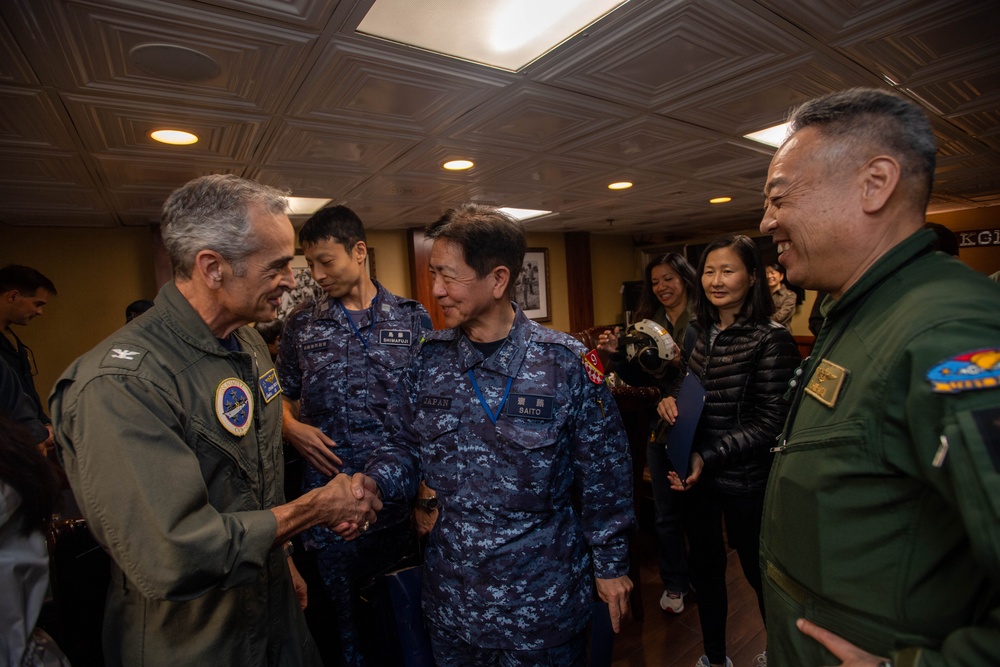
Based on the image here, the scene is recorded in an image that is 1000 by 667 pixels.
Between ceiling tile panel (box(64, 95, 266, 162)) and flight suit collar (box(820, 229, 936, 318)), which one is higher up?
ceiling tile panel (box(64, 95, 266, 162))

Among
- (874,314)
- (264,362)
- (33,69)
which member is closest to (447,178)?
(33,69)

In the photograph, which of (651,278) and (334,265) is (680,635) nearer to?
(651,278)

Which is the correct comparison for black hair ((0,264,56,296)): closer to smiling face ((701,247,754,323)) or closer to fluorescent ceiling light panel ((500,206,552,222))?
fluorescent ceiling light panel ((500,206,552,222))

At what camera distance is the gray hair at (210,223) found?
1.25 meters

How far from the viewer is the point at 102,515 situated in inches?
39.3

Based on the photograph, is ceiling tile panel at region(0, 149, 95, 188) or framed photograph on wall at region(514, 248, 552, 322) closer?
ceiling tile panel at region(0, 149, 95, 188)

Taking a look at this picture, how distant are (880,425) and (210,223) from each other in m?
1.48

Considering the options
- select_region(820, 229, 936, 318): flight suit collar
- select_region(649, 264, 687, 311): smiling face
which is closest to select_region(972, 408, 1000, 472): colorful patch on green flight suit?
select_region(820, 229, 936, 318): flight suit collar

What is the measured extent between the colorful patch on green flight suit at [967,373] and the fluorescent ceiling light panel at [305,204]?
4.61m

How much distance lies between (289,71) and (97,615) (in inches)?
82.0

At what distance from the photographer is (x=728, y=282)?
6.88 ft

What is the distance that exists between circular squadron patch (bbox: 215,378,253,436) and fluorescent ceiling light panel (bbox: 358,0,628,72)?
1269mm

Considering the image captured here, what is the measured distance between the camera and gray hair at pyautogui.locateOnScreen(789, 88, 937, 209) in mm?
907

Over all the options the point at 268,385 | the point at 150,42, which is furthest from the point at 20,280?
the point at 268,385
